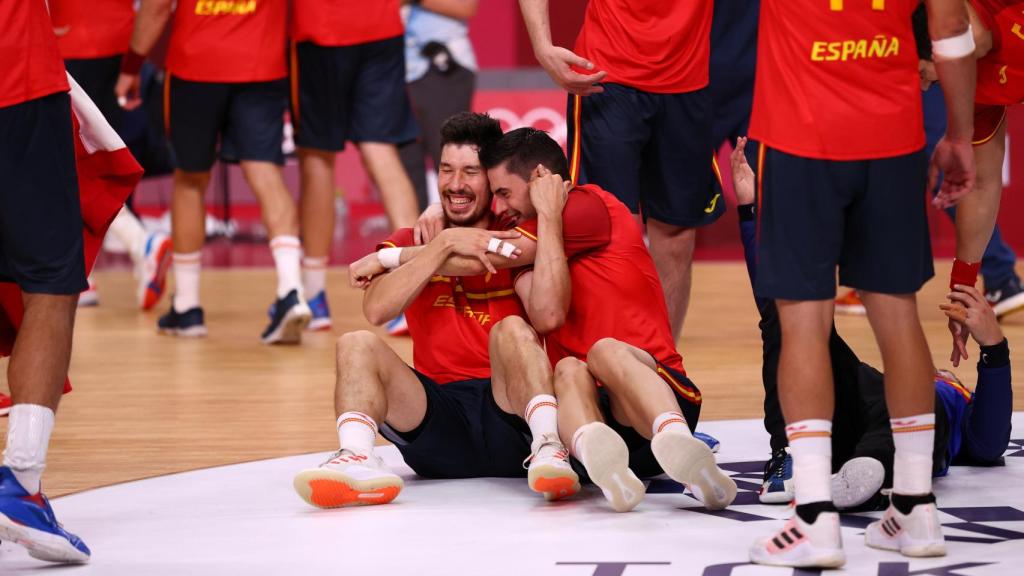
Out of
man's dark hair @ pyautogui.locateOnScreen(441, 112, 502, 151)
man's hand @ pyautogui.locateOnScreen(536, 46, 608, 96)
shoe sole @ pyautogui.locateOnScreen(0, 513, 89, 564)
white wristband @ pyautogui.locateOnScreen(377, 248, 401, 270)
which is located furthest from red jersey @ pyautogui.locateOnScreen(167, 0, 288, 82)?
shoe sole @ pyautogui.locateOnScreen(0, 513, 89, 564)

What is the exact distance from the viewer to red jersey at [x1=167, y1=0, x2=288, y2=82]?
273 inches

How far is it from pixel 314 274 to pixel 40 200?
13.4 ft

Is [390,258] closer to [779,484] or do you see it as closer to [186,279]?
[779,484]

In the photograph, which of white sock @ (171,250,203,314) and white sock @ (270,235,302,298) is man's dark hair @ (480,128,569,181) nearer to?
white sock @ (270,235,302,298)

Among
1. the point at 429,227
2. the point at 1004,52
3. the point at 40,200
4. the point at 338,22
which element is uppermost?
the point at 338,22

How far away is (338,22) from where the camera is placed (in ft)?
23.0

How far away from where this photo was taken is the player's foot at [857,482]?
359cm

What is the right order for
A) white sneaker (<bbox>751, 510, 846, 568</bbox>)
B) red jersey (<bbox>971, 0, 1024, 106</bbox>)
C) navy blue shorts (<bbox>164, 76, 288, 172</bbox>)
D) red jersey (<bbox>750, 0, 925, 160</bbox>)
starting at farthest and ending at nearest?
navy blue shorts (<bbox>164, 76, 288, 172</bbox>)
red jersey (<bbox>971, 0, 1024, 106</bbox>)
red jersey (<bbox>750, 0, 925, 160</bbox>)
white sneaker (<bbox>751, 510, 846, 568</bbox>)

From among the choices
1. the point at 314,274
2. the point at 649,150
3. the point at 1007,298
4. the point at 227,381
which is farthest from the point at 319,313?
the point at 1007,298

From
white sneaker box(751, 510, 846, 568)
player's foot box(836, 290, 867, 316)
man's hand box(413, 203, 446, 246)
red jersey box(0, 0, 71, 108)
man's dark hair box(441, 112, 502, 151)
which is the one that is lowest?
player's foot box(836, 290, 867, 316)

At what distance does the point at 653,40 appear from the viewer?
4.88m

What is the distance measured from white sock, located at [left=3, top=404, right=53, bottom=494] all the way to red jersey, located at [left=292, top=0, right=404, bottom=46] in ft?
12.9

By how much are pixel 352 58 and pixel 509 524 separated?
13.0ft

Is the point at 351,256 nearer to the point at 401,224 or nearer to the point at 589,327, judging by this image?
the point at 401,224
